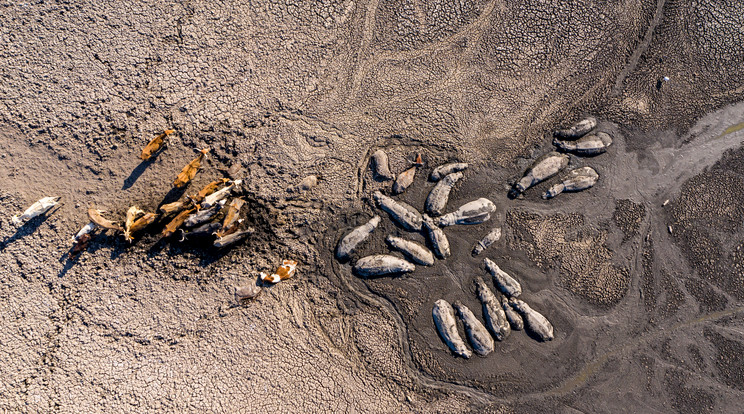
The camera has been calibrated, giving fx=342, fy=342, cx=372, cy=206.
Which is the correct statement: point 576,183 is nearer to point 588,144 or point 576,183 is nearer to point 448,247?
point 588,144

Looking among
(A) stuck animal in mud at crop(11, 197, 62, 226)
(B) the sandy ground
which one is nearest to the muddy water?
(B) the sandy ground

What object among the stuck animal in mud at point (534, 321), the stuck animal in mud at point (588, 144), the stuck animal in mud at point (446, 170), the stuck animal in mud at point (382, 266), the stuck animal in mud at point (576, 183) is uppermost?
the stuck animal in mud at point (446, 170)

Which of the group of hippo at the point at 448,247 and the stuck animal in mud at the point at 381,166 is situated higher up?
the stuck animal in mud at the point at 381,166

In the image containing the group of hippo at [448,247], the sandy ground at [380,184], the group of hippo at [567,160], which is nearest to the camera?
the sandy ground at [380,184]

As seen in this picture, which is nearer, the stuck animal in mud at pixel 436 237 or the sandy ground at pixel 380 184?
the sandy ground at pixel 380 184

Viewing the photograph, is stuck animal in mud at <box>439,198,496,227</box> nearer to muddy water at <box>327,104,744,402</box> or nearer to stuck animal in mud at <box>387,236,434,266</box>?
muddy water at <box>327,104,744,402</box>

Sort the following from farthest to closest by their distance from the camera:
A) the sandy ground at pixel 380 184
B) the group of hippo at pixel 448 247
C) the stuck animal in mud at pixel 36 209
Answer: the group of hippo at pixel 448 247
the sandy ground at pixel 380 184
the stuck animal in mud at pixel 36 209

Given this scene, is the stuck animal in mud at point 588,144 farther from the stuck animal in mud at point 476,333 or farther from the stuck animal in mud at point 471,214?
the stuck animal in mud at point 476,333

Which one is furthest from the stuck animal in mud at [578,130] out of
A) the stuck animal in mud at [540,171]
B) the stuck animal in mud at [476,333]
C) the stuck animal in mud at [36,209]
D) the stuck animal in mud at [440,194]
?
the stuck animal in mud at [36,209]
